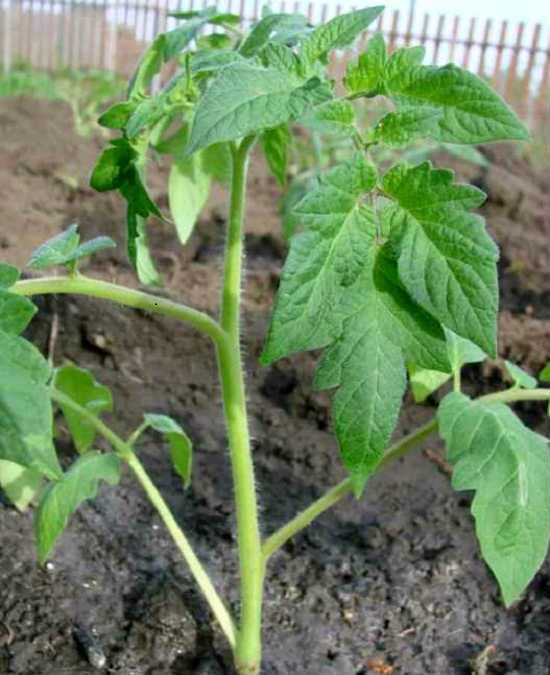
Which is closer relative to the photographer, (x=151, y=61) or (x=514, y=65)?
(x=151, y=61)

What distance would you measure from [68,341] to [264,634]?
129 cm

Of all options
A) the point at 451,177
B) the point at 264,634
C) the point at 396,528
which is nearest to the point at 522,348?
the point at 396,528

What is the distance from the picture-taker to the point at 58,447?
8.34ft

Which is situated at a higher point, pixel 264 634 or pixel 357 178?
pixel 357 178

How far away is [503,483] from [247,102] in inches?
26.1

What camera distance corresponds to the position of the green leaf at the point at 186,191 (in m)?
2.02

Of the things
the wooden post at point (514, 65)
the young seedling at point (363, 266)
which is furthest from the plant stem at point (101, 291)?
the wooden post at point (514, 65)

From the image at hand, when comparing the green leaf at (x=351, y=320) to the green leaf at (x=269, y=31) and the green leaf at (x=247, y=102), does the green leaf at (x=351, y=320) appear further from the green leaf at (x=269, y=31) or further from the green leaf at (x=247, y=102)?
the green leaf at (x=269, y=31)

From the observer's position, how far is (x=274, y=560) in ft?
7.31

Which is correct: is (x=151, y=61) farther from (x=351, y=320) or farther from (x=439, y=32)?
(x=439, y=32)

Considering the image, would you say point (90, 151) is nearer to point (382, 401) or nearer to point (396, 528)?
point (396, 528)

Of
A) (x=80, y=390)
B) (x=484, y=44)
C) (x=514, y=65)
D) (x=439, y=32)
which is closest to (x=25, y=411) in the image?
(x=80, y=390)

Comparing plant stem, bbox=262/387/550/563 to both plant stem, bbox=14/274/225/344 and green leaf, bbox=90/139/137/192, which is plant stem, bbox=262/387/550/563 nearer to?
plant stem, bbox=14/274/225/344

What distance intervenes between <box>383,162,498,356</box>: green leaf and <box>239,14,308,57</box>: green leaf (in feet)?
1.18
